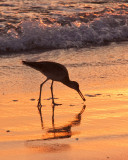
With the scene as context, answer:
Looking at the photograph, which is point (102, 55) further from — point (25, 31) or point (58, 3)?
point (58, 3)

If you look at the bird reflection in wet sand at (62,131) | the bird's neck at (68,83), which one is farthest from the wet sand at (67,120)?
the bird's neck at (68,83)

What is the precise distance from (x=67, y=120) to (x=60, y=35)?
7.10 metres

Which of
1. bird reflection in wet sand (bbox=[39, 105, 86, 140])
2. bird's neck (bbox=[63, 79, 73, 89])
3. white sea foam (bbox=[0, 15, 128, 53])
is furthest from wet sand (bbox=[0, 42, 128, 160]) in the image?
white sea foam (bbox=[0, 15, 128, 53])

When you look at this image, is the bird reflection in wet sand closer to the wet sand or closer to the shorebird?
the wet sand

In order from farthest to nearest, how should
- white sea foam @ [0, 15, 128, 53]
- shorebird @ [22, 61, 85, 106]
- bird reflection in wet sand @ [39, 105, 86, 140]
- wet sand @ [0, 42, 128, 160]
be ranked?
white sea foam @ [0, 15, 128, 53] → shorebird @ [22, 61, 85, 106] → bird reflection in wet sand @ [39, 105, 86, 140] → wet sand @ [0, 42, 128, 160]

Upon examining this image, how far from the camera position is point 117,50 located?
44.1ft

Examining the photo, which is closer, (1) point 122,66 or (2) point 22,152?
(2) point 22,152

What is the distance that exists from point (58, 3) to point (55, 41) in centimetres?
448

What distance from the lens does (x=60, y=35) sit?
1457 cm

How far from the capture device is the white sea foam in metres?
13.8

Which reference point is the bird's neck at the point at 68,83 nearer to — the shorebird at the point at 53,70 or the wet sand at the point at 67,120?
the shorebird at the point at 53,70

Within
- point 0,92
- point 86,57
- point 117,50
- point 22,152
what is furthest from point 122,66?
point 22,152

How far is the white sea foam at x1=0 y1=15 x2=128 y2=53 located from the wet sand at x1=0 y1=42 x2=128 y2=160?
10.3 feet

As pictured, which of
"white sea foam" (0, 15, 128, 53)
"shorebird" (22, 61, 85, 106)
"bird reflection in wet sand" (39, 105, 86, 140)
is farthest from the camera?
"white sea foam" (0, 15, 128, 53)
